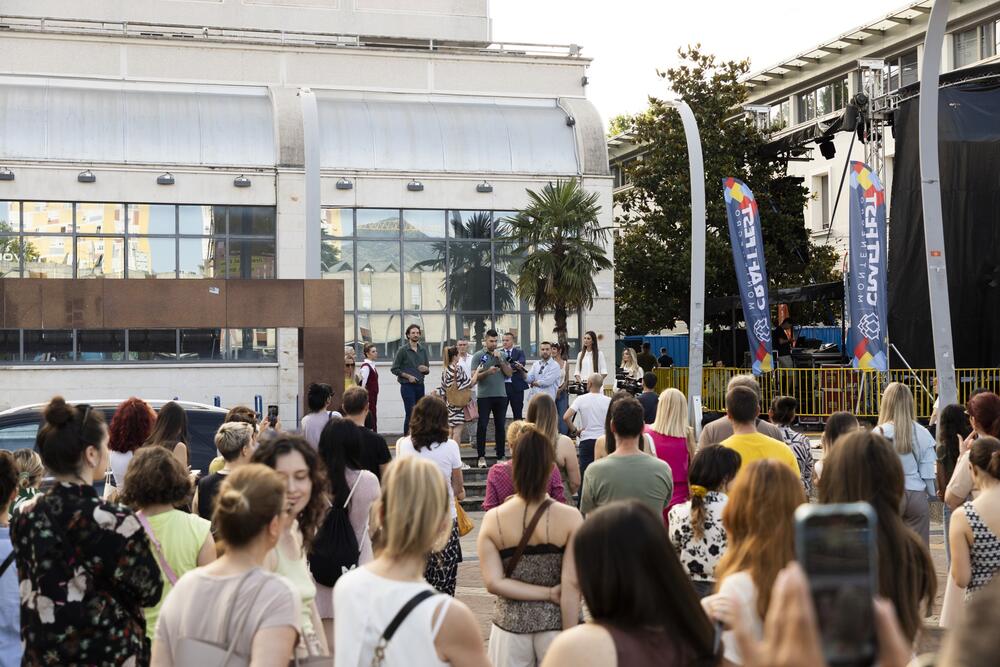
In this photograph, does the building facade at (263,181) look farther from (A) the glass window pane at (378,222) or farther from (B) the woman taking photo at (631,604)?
(B) the woman taking photo at (631,604)

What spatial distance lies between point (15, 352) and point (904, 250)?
715 inches

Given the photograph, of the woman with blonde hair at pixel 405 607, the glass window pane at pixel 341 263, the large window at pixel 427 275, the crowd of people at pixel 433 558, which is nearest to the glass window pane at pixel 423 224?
the large window at pixel 427 275

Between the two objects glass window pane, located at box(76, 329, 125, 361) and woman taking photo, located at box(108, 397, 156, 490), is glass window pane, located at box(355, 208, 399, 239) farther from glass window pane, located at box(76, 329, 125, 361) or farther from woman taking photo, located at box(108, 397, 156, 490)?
woman taking photo, located at box(108, 397, 156, 490)

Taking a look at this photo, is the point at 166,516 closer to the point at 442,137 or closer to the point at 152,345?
the point at 152,345

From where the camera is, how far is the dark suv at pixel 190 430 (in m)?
12.5

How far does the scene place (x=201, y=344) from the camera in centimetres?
2662

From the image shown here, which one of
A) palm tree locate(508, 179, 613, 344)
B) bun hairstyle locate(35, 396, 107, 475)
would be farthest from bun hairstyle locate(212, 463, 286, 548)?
palm tree locate(508, 179, 613, 344)

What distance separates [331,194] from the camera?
27.4m

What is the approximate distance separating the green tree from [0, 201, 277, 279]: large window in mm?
12517

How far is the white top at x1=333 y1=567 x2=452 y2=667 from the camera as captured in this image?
3.49 m

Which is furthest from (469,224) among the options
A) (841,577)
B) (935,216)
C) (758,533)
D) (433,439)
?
(841,577)

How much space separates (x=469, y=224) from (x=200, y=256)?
6.01 metres

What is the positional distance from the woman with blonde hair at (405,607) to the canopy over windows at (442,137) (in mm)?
24374

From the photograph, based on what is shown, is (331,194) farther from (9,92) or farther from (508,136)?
(9,92)
